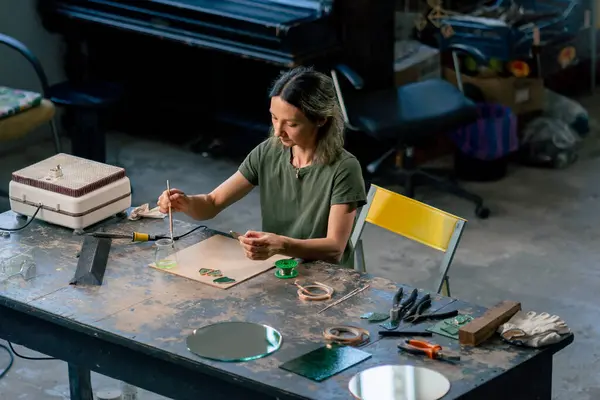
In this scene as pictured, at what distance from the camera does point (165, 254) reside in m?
3.44

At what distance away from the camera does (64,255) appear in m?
3.46

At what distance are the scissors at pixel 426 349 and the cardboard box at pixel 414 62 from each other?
11.5 feet

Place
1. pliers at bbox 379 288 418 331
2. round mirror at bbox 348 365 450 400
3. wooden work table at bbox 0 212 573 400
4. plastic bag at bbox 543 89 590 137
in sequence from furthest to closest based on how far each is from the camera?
plastic bag at bbox 543 89 590 137
pliers at bbox 379 288 418 331
wooden work table at bbox 0 212 573 400
round mirror at bbox 348 365 450 400

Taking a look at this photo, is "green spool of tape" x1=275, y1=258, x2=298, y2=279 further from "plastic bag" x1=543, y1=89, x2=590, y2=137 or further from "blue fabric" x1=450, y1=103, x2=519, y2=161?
"plastic bag" x1=543, y1=89, x2=590, y2=137

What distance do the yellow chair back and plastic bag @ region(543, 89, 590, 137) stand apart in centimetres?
310

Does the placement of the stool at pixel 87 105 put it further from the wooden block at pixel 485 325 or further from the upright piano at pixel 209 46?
the wooden block at pixel 485 325

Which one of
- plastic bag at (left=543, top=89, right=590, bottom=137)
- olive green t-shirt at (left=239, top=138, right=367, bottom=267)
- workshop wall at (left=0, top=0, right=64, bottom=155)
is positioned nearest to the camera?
olive green t-shirt at (left=239, top=138, right=367, bottom=267)

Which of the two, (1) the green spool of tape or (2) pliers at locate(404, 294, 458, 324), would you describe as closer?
(2) pliers at locate(404, 294, 458, 324)

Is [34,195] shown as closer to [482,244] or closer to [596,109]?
[482,244]

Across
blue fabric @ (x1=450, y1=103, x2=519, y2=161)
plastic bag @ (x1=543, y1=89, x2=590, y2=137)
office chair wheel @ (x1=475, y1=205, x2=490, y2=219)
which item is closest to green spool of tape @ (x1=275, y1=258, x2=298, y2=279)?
office chair wheel @ (x1=475, y1=205, x2=490, y2=219)

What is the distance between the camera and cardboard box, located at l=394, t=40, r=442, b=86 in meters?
6.24

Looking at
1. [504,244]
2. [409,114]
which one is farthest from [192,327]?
[409,114]

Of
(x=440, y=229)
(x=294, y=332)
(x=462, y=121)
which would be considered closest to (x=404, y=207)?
(x=440, y=229)

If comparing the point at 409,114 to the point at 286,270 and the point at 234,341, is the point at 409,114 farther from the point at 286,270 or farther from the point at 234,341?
the point at 234,341
